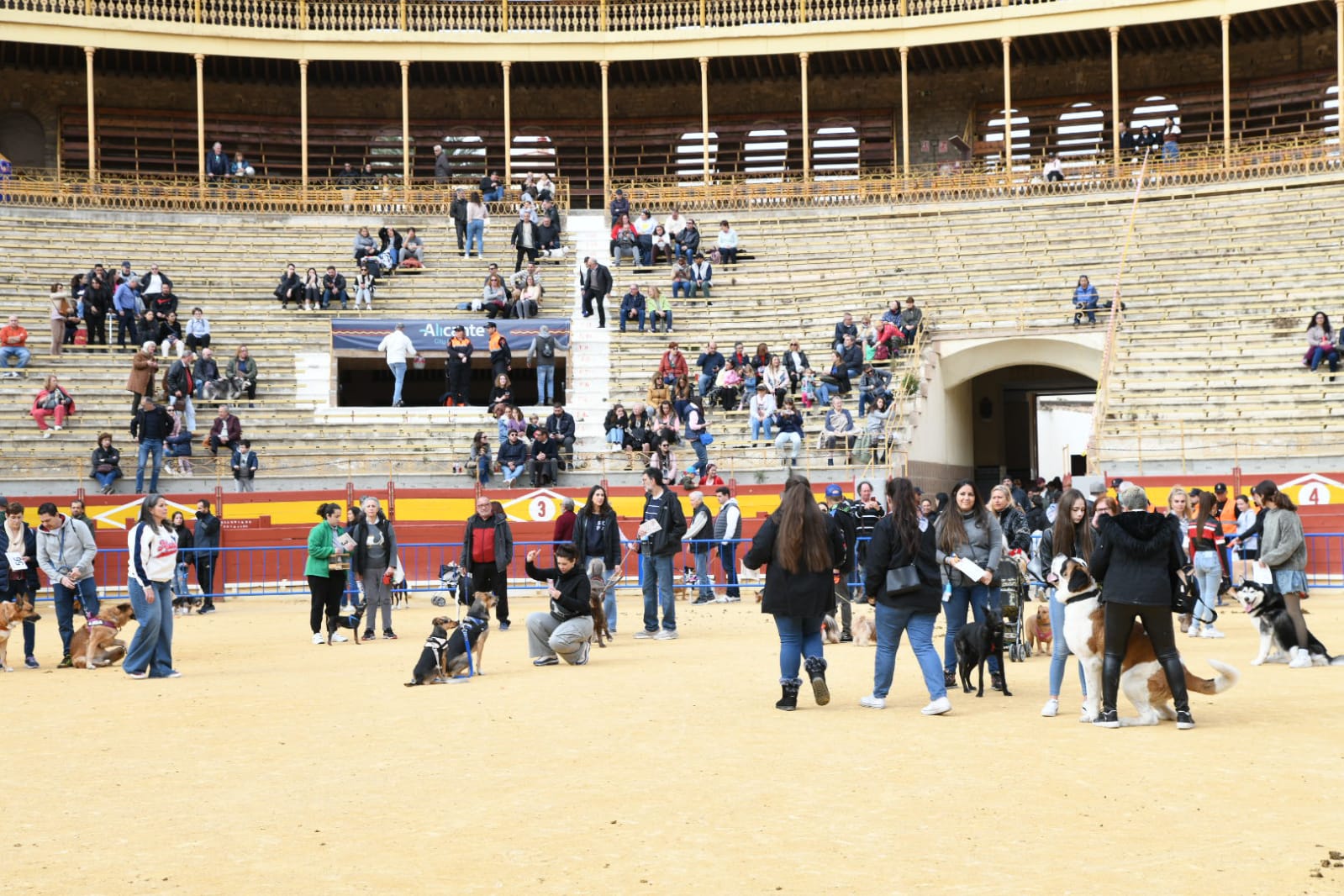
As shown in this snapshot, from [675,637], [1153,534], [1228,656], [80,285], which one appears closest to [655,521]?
[675,637]

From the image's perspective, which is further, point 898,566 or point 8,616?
point 8,616

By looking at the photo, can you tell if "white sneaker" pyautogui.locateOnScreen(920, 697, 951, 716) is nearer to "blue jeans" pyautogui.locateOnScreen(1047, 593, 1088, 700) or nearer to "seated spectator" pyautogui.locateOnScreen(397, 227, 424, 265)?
"blue jeans" pyautogui.locateOnScreen(1047, 593, 1088, 700)

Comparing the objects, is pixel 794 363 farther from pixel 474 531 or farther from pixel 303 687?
pixel 303 687

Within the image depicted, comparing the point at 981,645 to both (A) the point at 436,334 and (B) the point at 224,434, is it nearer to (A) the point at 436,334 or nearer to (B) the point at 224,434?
(B) the point at 224,434

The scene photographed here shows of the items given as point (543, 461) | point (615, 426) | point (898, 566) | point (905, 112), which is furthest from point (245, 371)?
point (898, 566)

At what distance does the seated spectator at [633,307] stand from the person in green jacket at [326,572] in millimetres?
14655

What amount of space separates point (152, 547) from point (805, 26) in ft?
91.9

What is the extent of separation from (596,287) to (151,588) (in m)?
18.0

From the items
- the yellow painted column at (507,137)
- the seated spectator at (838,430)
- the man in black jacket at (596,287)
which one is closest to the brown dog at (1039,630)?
the seated spectator at (838,430)

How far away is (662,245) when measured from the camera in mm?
33812

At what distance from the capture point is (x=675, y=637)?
55.2 ft

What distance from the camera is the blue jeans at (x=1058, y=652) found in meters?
10.6

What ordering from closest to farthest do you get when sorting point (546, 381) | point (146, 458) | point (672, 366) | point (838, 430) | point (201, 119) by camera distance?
1. point (146, 458)
2. point (838, 430)
3. point (672, 366)
4. point (546, 381)
5. point (201, 119)

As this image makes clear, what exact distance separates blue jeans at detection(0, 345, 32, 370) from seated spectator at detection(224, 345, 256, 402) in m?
3.59
